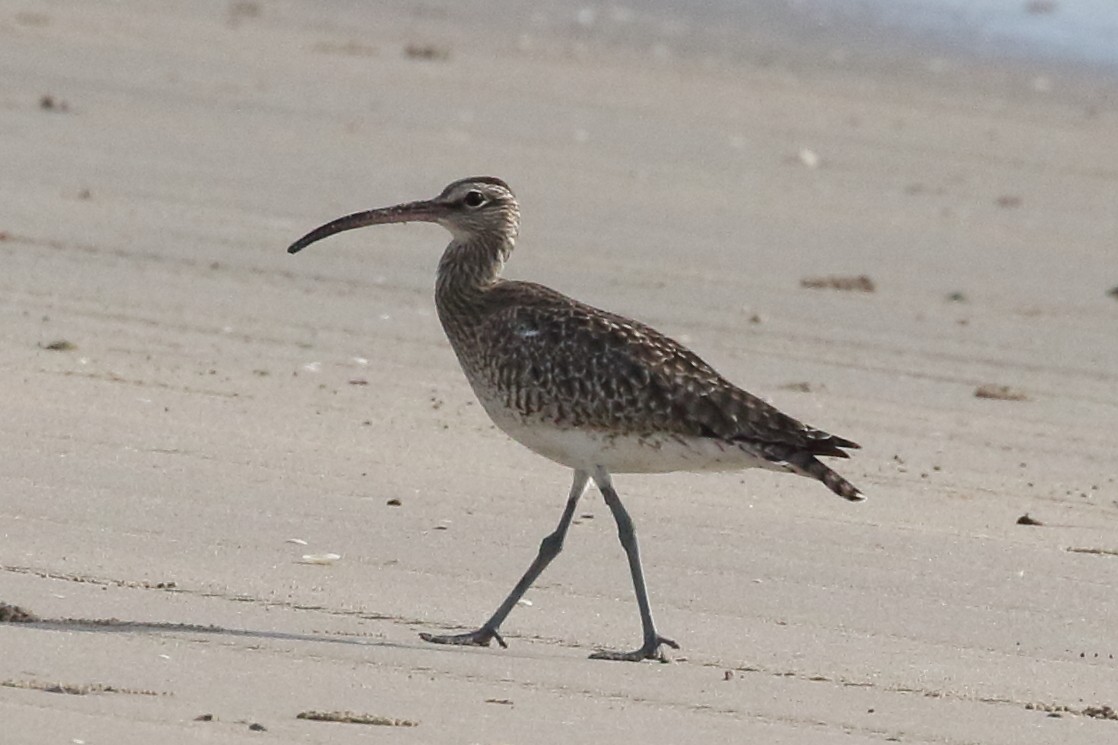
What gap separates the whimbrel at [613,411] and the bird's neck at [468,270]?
21 cm

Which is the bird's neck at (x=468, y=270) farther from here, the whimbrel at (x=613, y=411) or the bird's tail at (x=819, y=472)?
the bird's tail at (x=819, y=472)

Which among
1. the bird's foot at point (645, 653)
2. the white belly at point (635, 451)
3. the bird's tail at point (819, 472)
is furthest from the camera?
the white belly at point (635, 451)

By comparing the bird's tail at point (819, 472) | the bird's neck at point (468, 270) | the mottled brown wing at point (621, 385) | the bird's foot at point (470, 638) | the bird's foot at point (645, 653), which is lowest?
the bird's foot at point (470, 638)

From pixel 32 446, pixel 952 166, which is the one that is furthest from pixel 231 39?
pixel 32 446

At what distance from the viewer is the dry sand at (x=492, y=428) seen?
6.35 meters

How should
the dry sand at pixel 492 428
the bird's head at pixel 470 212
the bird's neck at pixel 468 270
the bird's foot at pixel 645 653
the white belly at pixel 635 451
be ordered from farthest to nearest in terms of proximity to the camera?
the bird's head at pixel 470 212
the bird's neck at pixel 468 270
the white belly at pixel 635 451
the bird's foot at pixel 645 653
the dry sand at pixel 492 428

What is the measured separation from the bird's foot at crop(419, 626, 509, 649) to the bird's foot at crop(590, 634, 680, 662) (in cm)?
28

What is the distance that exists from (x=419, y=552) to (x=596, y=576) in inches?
21.7

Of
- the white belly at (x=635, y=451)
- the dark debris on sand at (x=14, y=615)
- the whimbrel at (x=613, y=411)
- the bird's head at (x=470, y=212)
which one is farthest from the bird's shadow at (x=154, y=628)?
the bird's head at (x=470, y=212)

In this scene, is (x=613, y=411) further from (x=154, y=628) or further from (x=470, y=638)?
(x=154, y=628)

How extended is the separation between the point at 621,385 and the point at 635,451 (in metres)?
0.20

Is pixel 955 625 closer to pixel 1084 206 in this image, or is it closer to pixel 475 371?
pixel 475 371

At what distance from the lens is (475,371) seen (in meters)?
7.40

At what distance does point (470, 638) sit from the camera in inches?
267
